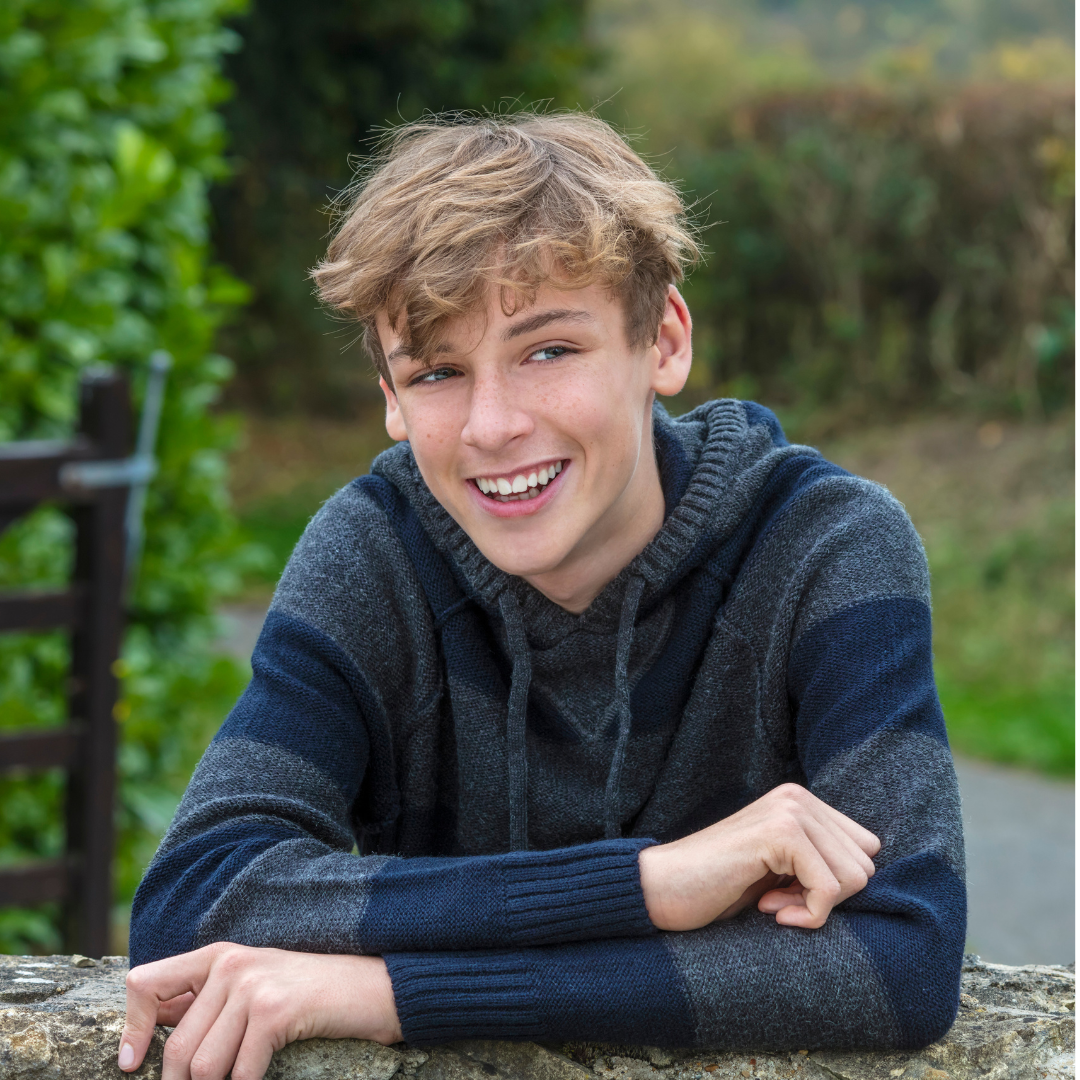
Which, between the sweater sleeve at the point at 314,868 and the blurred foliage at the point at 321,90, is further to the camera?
the blurred foliage at the point at 321,90

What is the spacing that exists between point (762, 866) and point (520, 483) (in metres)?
0.63

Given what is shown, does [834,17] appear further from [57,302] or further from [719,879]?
[719,879]

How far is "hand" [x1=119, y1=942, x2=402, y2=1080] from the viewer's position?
1640mm

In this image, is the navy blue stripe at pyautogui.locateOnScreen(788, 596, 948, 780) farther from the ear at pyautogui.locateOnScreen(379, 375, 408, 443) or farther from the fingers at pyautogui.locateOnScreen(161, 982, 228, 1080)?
the fingers at pyautogui.locateOnScreen(161, 982, 228, 1080)

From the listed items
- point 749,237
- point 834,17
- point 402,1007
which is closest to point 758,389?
Answer: point 749,237

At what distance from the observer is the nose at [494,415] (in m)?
1.91

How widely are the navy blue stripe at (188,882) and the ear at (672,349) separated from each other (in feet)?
2.84

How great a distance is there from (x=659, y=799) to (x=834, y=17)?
68.7 feet

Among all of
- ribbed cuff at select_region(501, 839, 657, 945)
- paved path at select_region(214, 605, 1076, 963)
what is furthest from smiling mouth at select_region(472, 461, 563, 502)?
paved path at select_region(214, 605, 1076, 963)

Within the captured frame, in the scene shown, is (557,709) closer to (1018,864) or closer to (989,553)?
(1018,864)

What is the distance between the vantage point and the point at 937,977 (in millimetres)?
1700

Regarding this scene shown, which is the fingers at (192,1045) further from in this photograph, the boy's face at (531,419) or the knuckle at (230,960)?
the boy's face at (531,419)

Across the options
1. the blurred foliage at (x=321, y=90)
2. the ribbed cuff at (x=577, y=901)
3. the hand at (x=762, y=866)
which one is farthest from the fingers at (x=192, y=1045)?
the blurred foliage at (x=321, y=90)

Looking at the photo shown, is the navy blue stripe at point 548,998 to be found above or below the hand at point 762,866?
below
